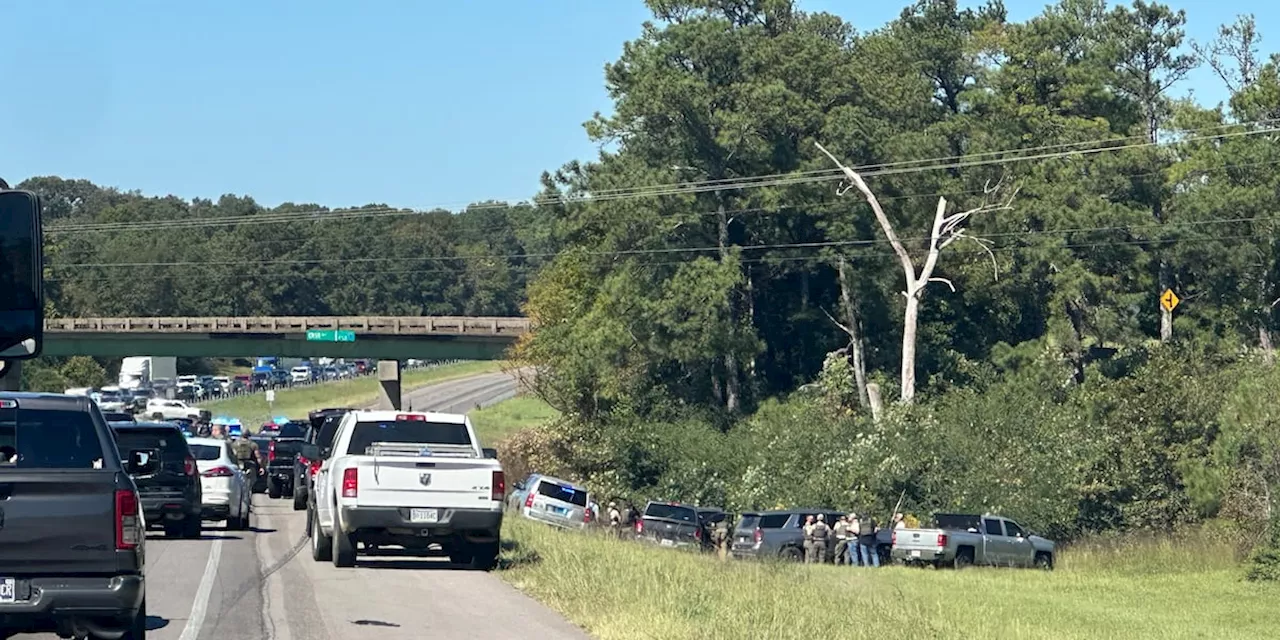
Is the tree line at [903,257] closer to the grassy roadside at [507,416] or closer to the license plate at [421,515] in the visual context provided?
the grassy roadside at [507,416]

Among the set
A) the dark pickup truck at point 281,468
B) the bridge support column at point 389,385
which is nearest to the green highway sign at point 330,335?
the bridge support column at point 389,385

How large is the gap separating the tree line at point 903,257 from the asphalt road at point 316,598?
108ft

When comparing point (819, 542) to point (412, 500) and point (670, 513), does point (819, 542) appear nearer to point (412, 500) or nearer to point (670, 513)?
point (670, 513)

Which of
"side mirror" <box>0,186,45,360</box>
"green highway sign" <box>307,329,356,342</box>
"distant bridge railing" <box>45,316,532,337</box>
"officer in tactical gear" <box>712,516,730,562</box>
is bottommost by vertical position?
"officer in tactical gear" <box>712,516,730,562</box>

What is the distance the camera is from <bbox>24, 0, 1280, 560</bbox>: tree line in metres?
57.2

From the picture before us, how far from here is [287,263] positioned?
427 ft

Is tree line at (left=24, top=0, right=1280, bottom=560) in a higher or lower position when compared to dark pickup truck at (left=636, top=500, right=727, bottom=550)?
higher

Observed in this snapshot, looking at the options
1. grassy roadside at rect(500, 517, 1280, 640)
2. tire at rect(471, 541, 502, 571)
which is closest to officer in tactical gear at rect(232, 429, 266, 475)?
grassy roadside at rect(500, 517, 1280, 640)

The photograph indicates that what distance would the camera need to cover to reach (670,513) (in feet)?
143

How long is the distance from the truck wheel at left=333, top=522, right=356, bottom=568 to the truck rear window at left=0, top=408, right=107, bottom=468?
8954 millimetres

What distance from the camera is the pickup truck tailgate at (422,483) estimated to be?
2077 centimetres

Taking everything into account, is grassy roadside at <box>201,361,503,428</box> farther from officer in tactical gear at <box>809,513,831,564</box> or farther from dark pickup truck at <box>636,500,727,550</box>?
officer in tactical gear at <box>809,513,831,564</box>

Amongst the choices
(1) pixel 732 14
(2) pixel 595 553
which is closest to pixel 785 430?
(1) pixel 732 14

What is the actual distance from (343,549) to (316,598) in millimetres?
3325
